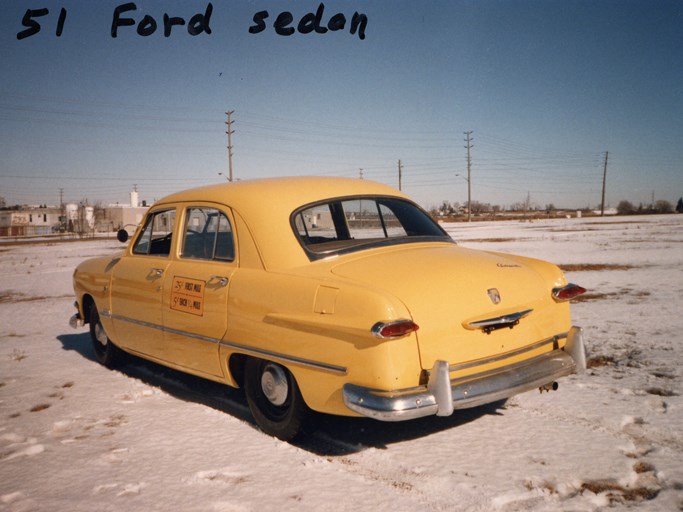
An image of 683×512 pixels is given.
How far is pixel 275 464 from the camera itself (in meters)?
3.27

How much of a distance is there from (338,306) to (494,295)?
97 centimetres

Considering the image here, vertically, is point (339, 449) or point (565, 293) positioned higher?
point (565, 293)

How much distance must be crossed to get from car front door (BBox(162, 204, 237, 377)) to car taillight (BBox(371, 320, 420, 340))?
1.33m

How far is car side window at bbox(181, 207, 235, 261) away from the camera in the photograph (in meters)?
4.03

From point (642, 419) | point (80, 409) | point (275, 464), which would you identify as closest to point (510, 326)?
point (642, 419)

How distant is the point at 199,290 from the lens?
13.3 feet

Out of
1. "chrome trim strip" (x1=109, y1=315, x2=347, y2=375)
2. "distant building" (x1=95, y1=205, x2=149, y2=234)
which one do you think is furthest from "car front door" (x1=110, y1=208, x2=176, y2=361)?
"distant building" (x1=95, y1=205, x2=149, y2=234)

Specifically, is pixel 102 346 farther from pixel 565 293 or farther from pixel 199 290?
pixel 565 293

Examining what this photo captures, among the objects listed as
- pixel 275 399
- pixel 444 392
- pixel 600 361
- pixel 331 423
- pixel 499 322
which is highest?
pixel 499 322

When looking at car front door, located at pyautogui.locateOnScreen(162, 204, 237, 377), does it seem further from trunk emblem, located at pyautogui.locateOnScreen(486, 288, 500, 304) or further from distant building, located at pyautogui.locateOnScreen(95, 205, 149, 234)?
distant building, located at pyautogui.locateOnScreen(95, 205, 149, 234)

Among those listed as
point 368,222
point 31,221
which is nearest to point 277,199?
point 368,222

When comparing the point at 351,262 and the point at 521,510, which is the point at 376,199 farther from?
the point at 521,510

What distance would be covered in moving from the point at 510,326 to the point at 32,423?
3.56 metres

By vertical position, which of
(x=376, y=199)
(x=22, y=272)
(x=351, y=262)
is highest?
(x=376, y=199)
